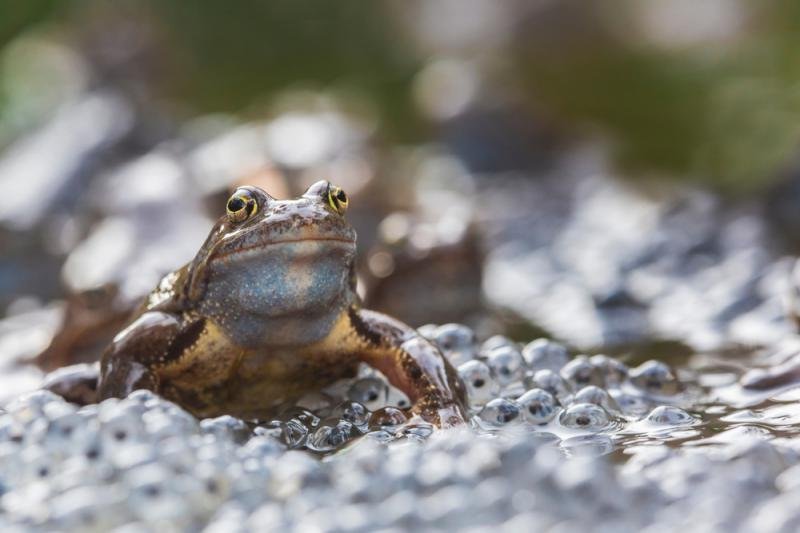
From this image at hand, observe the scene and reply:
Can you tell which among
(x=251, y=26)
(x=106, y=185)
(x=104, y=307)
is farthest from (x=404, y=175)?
(x=251, y=26)

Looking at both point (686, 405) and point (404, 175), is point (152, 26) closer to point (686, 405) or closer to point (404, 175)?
point (404, 175)

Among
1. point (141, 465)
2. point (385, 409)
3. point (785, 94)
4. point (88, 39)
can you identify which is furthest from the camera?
point (88, 39)

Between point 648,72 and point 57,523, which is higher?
point 648,72

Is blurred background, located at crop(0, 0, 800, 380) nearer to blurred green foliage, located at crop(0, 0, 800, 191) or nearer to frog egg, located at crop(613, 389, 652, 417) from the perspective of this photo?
blurred green foliage, located at crop(0, 0, 800, 191)

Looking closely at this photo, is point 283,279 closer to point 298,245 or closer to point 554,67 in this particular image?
point 298,245

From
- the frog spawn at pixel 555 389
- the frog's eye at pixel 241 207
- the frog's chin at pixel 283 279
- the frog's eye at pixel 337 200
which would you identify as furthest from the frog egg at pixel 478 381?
the frog's eye at pixel 241 207

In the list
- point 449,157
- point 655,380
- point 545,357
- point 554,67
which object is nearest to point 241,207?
point 545,357
